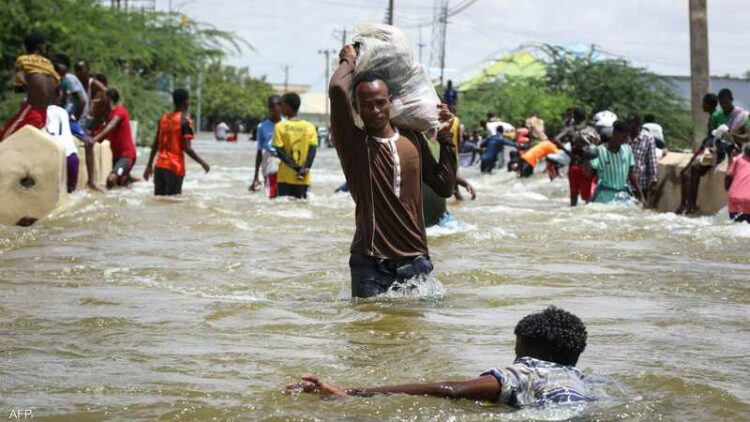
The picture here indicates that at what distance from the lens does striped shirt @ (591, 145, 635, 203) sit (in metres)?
16.0

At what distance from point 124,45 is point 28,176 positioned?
2719 cm

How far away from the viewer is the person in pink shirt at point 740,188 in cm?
1404

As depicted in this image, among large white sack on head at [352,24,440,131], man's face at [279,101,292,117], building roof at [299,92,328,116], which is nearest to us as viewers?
large white sack on head at [352,24,440,131]

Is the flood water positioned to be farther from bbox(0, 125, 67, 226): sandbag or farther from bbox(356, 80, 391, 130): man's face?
bbox(356, 80, 391, 130): man's face

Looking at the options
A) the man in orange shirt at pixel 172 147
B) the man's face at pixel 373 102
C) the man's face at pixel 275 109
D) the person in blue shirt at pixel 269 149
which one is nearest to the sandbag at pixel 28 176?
the man in orange shirt at pixel 172 147

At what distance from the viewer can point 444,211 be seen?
12211 millimetres

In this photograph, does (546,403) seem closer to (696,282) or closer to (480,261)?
(696,282)

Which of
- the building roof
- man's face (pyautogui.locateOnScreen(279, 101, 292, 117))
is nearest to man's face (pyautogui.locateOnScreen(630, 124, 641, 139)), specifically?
man's face (pyautogui.locateOnScreen(279, 101, 292, 117))

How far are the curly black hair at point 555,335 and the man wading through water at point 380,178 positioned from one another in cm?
225

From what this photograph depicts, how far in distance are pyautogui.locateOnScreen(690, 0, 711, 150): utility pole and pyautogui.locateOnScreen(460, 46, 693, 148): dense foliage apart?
1485cm

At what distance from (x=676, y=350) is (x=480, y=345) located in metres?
0.95

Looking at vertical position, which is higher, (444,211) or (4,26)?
(4,26)

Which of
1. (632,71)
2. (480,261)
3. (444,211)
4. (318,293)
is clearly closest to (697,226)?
(444,211)

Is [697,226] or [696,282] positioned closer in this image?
[696,282]
